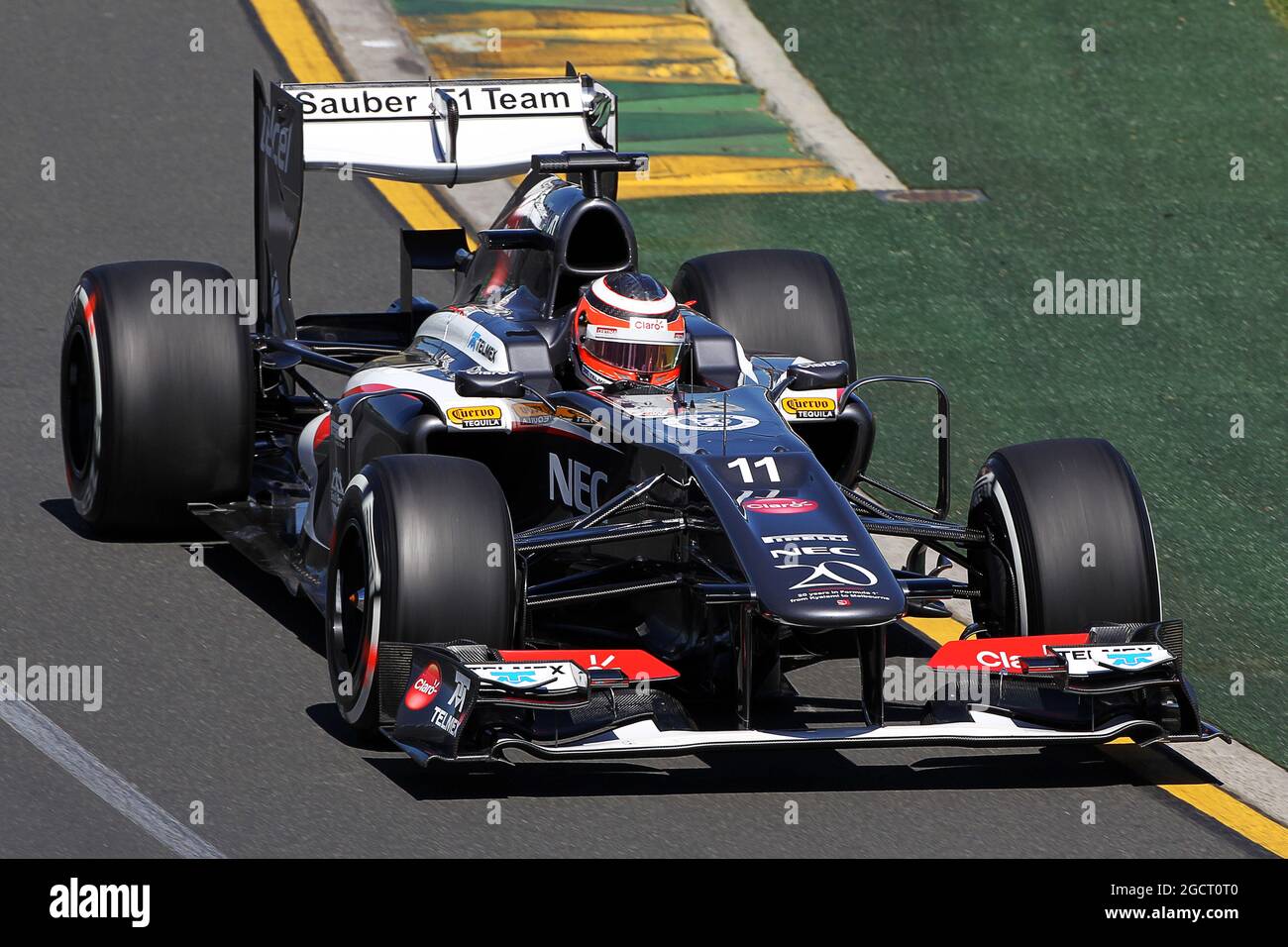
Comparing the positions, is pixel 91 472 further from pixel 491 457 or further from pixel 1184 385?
pixel 1184 385

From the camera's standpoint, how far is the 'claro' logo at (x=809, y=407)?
9219 millimetres

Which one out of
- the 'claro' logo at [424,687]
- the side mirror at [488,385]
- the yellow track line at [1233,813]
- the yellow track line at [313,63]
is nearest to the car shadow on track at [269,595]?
the side mirror at [488,385]

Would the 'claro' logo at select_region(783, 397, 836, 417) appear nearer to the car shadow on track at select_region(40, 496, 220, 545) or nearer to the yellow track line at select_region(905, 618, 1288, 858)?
the yellow track line at select_region(905, 618, 1288, 858)

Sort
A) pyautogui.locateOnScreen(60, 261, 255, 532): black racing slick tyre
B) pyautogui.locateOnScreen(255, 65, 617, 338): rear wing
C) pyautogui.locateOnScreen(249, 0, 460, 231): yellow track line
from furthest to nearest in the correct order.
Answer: pyautogui.locateOnScreen(249, 0, 460, 231): yellow track line, pyautogui.locateOnScreen(255, 65, 617, 338): rear wing, pyautogui.locateOnScreen(60, 261, 255, 532): black racing slick tyre

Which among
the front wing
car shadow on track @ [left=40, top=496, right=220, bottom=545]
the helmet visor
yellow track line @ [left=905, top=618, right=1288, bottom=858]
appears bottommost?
yellow track line @ [left=905, top=618, right=1288, bottom=858]

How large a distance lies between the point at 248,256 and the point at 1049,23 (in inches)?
262

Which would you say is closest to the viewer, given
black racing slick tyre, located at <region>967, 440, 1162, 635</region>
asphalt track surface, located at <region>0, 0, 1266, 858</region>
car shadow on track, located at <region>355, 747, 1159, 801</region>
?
asphalt track surface, located at <region>0, 0, 1266, 858</region>

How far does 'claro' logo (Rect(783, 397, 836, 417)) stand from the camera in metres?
9.22

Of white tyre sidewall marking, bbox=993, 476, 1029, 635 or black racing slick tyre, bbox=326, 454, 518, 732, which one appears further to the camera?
white tyre sidewall marking, bbox=993, 476, 1029, 635

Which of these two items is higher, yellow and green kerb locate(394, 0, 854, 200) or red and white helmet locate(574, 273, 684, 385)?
yellow and green kerb locate(394, 0, 854, 200)

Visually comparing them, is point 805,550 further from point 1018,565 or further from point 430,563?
point 430,563

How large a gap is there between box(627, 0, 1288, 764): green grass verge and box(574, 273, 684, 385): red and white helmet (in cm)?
237

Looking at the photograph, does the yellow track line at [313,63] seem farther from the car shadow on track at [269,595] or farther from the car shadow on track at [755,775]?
the car shadow on track at [755,775]

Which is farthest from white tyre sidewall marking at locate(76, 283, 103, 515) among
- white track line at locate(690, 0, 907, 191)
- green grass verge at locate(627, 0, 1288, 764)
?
white track line at locate(690, 0, 907, 191)
